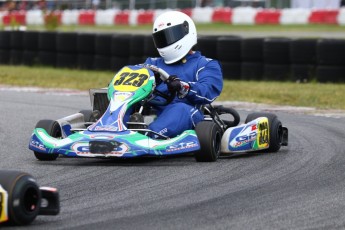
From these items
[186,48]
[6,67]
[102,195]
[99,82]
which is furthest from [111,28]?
[102,195]

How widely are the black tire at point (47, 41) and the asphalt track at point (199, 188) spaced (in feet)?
33.0

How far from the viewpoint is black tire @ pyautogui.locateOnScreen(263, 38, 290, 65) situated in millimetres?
15662

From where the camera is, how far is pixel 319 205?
573cm

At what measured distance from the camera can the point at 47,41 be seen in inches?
774

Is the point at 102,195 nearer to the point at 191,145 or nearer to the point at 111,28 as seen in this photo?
the point at 191,145

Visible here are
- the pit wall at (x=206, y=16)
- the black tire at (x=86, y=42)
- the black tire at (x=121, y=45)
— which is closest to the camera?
the black tire at (x=121, y=45)

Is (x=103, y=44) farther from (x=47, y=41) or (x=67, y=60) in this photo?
(x=47, y=41)

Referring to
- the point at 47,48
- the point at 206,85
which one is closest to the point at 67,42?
the point at 47,48

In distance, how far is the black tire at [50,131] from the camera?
780cm

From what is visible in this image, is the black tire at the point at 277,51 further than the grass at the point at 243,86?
Yes

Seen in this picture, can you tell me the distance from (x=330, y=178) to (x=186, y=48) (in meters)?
2.13

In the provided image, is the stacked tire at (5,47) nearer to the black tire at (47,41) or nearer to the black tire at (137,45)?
the black tire at (47,41)

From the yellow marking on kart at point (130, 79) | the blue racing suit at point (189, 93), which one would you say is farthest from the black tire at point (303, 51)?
the yellow marking on kart at point (130, 79)

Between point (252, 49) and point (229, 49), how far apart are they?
41 cm
